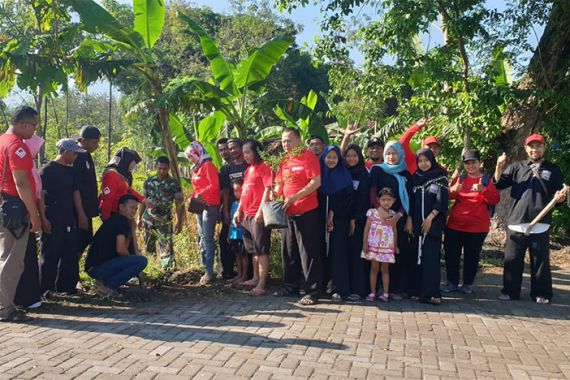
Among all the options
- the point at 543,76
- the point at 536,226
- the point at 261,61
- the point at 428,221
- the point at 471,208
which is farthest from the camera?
the point at 261,61

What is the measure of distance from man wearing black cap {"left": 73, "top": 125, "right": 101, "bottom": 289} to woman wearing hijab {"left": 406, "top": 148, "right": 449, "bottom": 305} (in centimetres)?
368

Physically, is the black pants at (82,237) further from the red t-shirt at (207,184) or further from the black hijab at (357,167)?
the black hijab at (357,167)

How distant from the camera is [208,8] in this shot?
89.8 feet

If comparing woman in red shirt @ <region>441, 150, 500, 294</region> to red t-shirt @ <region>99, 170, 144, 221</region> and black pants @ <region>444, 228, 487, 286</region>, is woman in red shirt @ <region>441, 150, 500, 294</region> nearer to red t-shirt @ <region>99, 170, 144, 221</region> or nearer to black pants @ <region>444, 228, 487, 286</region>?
black pants @ <region>444, 228, 487, 286</region>

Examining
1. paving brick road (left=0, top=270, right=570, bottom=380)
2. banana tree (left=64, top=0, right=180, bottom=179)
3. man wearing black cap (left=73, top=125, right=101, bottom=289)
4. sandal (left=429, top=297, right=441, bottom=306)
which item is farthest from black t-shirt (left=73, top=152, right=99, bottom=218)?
sandal (left=429, top=297, right=441, bottom=306)

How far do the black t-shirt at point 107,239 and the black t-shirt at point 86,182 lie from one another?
0.30 m

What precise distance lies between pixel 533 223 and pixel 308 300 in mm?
2716

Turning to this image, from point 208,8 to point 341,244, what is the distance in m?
24.1

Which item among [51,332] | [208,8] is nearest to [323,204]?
[51,332]

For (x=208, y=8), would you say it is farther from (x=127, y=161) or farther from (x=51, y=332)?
(x=51, y=332)

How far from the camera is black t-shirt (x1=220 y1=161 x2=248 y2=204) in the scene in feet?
21.8

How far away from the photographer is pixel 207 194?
6.52 metres

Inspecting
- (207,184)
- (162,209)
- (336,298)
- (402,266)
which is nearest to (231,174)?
(207,184)

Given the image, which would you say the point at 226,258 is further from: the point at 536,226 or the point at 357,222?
the point at 536,226
